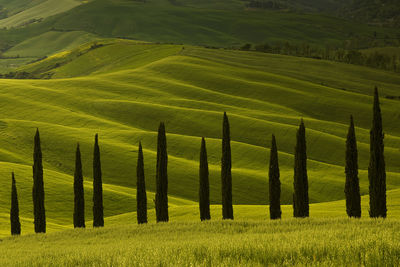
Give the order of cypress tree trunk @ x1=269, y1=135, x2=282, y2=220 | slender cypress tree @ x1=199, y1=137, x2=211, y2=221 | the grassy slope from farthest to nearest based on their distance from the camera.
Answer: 1. the grassy slope
2. slender cypress tree @ x1=199, y1=137, x2=211, y2=221
3. cypress tree trunk @ x1=269, y1=135, x2=282, y2=220

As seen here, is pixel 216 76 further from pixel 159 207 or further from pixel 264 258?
pixel 264 258

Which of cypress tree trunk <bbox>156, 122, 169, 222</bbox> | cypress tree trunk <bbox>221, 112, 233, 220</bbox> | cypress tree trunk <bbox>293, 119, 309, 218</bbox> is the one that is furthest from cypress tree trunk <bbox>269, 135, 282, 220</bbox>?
cypress tree trunk <bbox>156, 122, 169, 222</bbox>

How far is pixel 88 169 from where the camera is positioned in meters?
103

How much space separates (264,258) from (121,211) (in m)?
68.2

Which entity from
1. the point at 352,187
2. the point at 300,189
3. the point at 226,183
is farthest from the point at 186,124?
the point at 352,187

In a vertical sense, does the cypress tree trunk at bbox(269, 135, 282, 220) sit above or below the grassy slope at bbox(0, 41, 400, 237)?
above

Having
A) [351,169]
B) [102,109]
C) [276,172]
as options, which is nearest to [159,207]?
[276,172]

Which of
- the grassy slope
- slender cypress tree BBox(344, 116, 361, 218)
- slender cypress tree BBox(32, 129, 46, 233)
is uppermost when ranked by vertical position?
slender cypress tree BBox(344, 116, 361, 218)

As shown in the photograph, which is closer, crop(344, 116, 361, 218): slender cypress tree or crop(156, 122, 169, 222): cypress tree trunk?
crop(344, 116, 361, 218): slender cypress tree

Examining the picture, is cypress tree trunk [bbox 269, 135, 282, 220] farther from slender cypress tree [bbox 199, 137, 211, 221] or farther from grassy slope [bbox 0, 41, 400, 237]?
grassy slope [bbox 0, 41, 400, 237]

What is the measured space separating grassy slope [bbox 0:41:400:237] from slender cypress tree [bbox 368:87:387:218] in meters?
40.5

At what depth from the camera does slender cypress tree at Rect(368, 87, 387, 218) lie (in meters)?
43.7

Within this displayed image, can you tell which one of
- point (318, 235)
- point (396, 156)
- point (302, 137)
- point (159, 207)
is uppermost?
point (318, 235)

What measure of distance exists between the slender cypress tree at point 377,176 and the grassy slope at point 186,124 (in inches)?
1594
